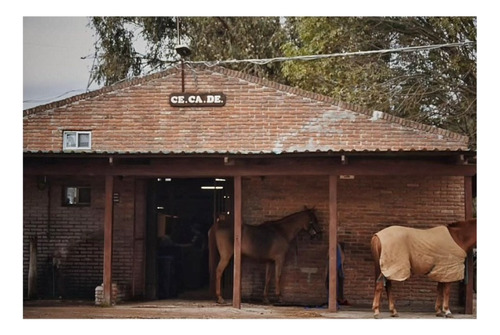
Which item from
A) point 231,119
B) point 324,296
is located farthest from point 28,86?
point 324,296

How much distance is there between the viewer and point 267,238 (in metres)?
17.3

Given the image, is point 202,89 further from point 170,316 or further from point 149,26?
point 149,26

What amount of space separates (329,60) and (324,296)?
29.5 feet

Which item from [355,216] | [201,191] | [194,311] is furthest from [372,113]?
[194,311]

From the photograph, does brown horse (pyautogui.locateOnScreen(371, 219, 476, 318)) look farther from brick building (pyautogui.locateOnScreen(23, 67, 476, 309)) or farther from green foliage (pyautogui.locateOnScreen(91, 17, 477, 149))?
green foliage (pyautogui.locateOnScreen(91, 17, 477, 149))

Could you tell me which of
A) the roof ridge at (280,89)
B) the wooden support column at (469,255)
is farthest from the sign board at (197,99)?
the wooden support column at (469,255)

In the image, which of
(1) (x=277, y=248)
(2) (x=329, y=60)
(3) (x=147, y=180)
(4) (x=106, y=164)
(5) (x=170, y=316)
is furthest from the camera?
(2) (x=329, y=60)

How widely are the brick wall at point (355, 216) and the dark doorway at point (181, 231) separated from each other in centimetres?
123

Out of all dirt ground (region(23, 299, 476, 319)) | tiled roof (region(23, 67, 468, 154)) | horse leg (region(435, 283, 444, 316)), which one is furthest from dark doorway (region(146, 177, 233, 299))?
horse leg (region(435, 283, 444, 316))

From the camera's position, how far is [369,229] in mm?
17625

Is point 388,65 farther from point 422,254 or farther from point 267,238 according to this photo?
point 422,254

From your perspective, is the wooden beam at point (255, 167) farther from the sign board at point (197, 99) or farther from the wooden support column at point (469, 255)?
the sign board at point (197, 99)

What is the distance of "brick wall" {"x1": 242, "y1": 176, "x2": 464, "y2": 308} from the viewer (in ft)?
57.6

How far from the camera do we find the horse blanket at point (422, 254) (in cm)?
1481
